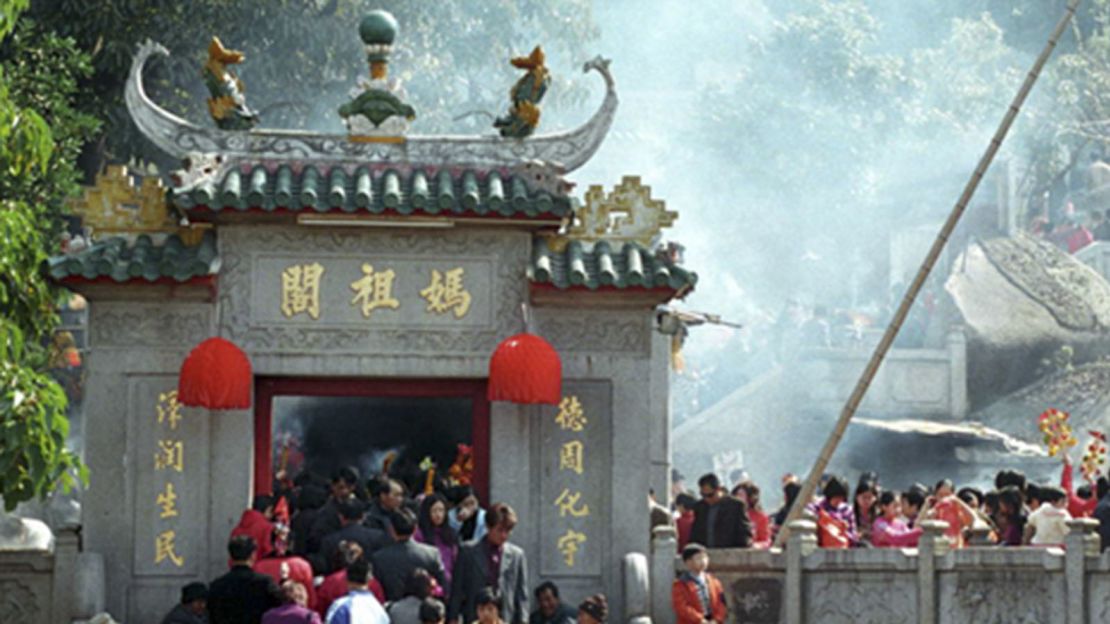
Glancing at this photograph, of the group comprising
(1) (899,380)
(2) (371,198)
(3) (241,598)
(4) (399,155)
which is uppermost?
(4) (399,155)

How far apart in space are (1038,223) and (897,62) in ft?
17.5

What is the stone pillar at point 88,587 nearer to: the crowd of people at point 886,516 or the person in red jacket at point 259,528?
the person in red jacket at point 259,528

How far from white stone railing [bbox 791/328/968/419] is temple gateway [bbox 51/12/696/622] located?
27.4 meters

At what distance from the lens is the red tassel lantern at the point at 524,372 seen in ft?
54.7

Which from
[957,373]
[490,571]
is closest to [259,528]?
[490,571]

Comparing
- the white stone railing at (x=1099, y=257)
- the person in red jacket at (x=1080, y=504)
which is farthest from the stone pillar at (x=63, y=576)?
the white stone railing at (x=1099, y=257)

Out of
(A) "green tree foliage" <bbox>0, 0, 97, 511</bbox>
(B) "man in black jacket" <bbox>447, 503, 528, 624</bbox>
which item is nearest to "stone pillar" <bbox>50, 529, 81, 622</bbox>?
(A) "green tree foliage" <bbox>0, 0, 97, 511</bbox>

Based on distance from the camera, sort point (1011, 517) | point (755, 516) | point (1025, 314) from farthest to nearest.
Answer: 1. point (1025, 314)
2. point (755, 516)
3. point (1011, 517)

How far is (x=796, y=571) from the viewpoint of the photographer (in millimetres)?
16656

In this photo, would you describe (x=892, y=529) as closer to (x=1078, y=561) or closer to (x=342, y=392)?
(x=1078, y=561)

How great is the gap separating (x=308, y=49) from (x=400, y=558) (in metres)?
18.5

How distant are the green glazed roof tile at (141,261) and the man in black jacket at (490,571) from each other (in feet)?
11.1

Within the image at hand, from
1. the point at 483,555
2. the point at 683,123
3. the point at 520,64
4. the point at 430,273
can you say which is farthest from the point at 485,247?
the point at 683,123

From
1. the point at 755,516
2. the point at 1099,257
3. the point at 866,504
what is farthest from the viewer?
the point at 1099,257
